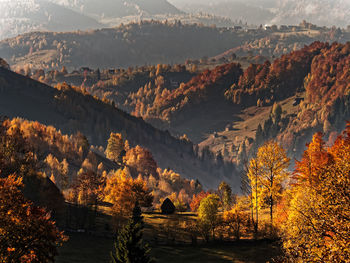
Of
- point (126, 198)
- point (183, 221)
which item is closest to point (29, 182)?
point (126, 198)

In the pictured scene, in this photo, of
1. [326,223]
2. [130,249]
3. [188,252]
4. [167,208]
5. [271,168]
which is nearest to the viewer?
[326,223]

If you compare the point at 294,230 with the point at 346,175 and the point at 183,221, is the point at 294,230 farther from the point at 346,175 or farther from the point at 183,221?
the point at 183,221

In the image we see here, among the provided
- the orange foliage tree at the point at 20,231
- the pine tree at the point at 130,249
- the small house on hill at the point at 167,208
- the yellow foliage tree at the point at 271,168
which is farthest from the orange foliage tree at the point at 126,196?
the orange foliage tree at the point at 20,231

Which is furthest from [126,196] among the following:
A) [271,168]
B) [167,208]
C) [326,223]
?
[326,223]

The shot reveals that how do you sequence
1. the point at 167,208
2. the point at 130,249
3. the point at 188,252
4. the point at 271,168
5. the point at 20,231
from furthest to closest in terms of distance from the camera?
the point at 167,208 → the point at 188,252 → the point at 271,168 → the point at 130,249 → the point at 20,231

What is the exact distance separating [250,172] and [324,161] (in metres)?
13.6

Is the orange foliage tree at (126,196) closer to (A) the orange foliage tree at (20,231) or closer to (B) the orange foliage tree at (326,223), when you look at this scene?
(A) the orange foliage tree at (20,231)

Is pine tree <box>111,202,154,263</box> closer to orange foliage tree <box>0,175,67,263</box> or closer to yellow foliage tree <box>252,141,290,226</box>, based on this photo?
orange foliage tree <box>0,175,67,263</box>

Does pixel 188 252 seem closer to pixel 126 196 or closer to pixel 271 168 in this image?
pixel 271 168

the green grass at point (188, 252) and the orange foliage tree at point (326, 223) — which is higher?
the orange foliage tree at point (326, 223)

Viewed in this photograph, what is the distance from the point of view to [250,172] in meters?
84.7

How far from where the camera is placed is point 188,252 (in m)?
86.1

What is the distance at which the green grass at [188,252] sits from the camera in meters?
79.2

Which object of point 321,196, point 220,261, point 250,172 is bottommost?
point 220,261
